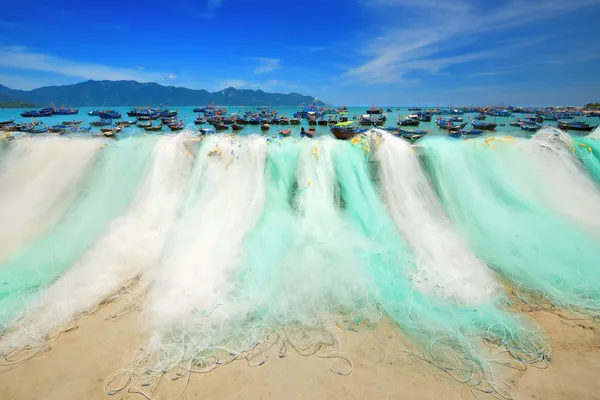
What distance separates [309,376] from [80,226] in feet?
14.3

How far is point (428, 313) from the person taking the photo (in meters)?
3.40

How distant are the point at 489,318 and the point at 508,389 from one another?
82 cm

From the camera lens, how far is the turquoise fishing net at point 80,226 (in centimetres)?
381

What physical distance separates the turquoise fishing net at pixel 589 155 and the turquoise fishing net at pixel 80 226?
8819 mm

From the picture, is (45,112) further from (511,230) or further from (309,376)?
(511,230)

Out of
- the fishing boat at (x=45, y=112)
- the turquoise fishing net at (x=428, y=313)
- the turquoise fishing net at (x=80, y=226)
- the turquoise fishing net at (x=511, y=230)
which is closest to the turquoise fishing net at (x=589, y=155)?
the turquoise fishing net at (x=511, y=230)

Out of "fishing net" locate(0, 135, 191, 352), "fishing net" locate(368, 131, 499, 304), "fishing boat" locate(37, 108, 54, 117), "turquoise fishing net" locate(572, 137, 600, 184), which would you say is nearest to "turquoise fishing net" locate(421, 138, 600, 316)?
"fishing net" locate(368, 131, 499, 304)

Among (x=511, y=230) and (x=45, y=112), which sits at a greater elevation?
(x=45, y=112)

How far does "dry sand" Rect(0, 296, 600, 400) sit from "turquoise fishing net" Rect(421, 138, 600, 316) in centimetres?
72

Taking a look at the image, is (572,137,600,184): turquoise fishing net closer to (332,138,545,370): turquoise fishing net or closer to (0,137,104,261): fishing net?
(332,138,545,370): turquoise fishing net

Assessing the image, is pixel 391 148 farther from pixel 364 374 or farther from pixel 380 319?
pixel 364 374

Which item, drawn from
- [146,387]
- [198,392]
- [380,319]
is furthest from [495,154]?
[146,387]

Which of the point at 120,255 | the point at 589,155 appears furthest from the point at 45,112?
the point at 589,155

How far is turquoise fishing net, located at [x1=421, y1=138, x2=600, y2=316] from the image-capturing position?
3.85 metres
